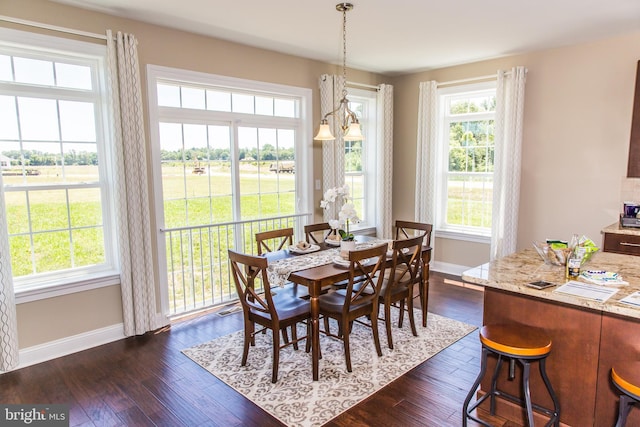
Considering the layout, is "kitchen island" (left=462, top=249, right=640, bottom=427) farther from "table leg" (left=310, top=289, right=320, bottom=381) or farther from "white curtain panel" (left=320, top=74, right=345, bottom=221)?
"white curtain panel" (left=320, top=74, right=345, bottom=221)

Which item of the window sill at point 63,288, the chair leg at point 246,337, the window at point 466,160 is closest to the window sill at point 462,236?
the window at point 466,160

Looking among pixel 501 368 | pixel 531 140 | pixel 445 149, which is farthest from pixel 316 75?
pixel 501 368

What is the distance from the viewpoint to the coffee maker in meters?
3.79

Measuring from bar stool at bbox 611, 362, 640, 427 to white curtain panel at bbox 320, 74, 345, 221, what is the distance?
3.58 metres

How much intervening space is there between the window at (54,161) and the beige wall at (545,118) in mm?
242

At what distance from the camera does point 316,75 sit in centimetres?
491

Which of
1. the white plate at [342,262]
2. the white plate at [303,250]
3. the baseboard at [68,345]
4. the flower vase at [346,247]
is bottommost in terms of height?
the baseboard at [68,345]

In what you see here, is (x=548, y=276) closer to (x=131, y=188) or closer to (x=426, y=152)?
(x=131, y=188)

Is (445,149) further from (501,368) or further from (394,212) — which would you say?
(501,368)

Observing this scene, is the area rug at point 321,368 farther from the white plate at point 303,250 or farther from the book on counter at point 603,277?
the book on counter at point 603,277

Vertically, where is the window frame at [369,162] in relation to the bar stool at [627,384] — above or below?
above

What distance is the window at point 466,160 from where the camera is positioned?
5.11 m

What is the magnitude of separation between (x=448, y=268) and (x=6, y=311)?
4.87 m

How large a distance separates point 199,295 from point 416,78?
4.05 metres
